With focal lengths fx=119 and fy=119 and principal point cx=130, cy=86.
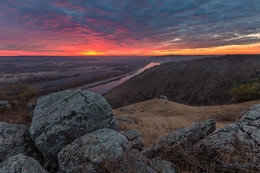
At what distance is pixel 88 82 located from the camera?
77000 mm

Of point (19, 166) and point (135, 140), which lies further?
point (135, 140)

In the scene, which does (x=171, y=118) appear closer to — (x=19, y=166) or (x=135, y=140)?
(x=135, y=140)

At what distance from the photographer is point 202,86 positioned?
41.7m

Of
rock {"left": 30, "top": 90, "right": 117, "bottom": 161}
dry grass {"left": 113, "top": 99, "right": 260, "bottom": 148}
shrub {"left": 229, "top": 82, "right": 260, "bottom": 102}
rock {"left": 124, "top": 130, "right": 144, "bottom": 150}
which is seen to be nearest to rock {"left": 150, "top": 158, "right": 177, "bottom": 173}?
dry grass {"left": 113, "top": 99, "right": 260, "bottom": 148}

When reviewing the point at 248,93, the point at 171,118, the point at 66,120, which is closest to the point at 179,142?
the point at 66,120

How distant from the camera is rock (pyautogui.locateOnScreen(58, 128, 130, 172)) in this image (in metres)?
3.01

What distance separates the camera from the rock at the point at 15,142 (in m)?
3.86

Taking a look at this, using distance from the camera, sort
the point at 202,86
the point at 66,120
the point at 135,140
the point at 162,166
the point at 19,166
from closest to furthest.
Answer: the point at 19,166, the point at 162,166, the point at 66,120, the point at 135,140, the point at 202,86

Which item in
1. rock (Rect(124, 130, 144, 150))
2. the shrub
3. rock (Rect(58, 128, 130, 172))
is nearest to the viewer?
rock (Rect(58, 128, 130, 172))

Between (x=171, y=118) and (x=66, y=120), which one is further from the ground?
(x=66, y=120)

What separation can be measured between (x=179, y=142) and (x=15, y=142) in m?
5.66

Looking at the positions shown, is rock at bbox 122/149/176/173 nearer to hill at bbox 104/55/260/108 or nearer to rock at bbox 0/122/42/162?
rock at bbox 0/122/42/162

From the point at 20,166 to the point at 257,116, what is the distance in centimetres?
787

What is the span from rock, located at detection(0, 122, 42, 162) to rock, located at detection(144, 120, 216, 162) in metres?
4.22
